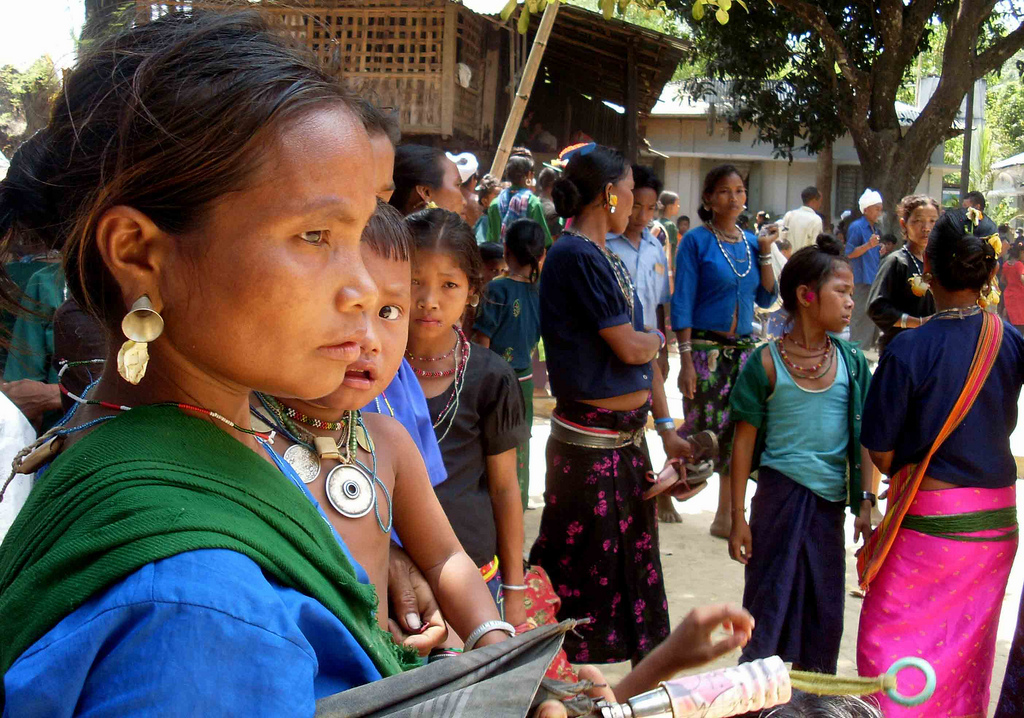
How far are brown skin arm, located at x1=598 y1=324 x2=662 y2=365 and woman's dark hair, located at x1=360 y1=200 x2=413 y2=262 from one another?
Result: 70.2 inches

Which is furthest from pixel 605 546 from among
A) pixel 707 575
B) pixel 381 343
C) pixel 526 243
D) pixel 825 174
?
pixel 825 174

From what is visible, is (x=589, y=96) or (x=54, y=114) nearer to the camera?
(x=54, y=114)

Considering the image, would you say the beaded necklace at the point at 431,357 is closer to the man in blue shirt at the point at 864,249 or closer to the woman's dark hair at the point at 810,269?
the woman's dark hair at the point at 810,269

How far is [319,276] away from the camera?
3.08 ft

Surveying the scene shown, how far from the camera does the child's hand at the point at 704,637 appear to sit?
1.21 metres

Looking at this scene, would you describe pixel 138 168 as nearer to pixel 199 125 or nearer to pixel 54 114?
pixel 199 125

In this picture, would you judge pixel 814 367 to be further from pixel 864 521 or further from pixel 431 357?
pixel 431 357

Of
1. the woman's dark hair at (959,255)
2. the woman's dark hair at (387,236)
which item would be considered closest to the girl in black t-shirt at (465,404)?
the woman's dark hair at (387,236)

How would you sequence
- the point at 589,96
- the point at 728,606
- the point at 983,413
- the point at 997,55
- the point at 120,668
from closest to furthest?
the point at 120,668
the point at 728,606
the point at 983,413
the point at 997,55
the point at 589,96

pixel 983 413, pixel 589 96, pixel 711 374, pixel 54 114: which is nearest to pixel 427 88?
pixel 589 96

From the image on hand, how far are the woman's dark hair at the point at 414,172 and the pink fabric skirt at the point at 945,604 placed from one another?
2.09 metres

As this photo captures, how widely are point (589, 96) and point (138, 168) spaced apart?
14603mm

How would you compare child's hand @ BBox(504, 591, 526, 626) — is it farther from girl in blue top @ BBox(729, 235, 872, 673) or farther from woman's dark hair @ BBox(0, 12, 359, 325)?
woman's dark hair @ BBox(0, 12, 359, 325)

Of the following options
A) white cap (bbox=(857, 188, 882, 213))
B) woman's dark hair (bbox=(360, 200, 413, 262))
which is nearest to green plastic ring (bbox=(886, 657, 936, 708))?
woman's dark hair (bbox=(360, 200, 413, 262))
